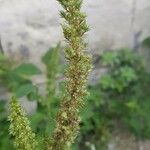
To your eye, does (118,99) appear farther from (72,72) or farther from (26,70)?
(72,72)

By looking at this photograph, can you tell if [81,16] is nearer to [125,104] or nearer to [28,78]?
[28,78]

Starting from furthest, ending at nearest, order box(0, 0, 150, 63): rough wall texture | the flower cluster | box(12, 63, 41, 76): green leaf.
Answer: box(0, 0, 150, 63): rough wall texture, box(12, 63, 41, 76): green leaf, the flower cluster

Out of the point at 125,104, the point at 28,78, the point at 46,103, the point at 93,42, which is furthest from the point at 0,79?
the point at 125,104

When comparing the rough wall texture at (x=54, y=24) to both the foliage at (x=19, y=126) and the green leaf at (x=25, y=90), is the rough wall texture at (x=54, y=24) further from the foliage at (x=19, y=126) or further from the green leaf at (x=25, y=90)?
the foliage at (x=19, y=126)

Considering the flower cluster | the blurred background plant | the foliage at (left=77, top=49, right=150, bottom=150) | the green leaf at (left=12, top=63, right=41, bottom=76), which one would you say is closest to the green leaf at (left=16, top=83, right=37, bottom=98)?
the green leaf at (left=12, top=63, right=41, bottom=76)

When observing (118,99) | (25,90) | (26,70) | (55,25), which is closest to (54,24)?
(55,25)

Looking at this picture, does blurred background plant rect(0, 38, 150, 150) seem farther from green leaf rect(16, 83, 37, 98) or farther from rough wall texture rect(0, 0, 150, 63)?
green leaf rect(16, 83, 37, 98)

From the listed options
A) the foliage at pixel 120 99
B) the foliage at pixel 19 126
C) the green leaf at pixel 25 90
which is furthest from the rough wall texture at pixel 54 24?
the foliage at pixel 19 126
